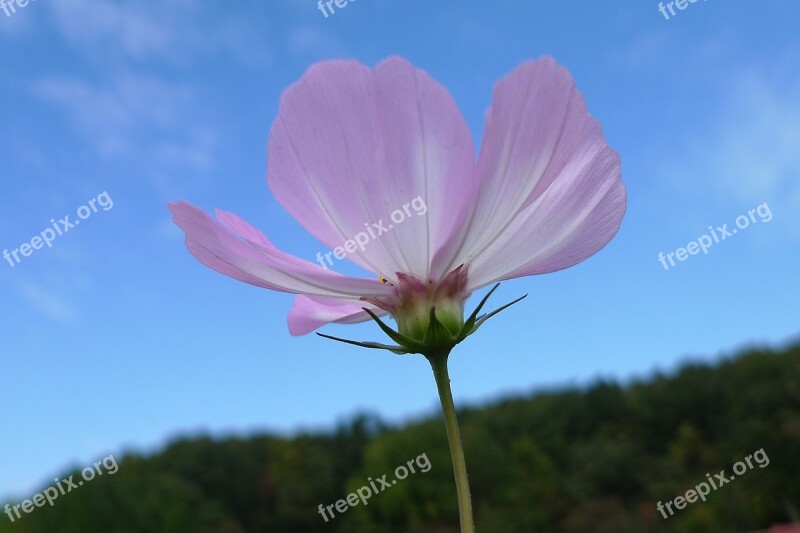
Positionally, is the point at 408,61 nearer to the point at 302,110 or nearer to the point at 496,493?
the point at 302,110

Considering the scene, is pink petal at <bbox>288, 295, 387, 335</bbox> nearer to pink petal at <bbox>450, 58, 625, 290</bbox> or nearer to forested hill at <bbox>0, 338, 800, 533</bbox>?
pink petal at <bbox>450, 58, 625, 290</bbox>

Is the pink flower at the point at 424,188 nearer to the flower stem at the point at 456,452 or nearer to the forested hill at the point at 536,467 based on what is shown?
the flower stem at the point at 456,452

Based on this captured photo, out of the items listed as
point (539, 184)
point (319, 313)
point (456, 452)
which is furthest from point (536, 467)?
point (456, 452)

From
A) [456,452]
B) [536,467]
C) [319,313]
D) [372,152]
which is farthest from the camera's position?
[536,467]

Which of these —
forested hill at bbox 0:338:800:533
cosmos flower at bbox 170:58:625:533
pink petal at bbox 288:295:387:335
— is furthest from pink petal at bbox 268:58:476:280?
forested hill at bbox 0:338:800:533

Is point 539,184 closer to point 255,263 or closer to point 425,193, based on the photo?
point 425,193

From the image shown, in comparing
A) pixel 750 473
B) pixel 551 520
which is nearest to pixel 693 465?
pixel 750 473
